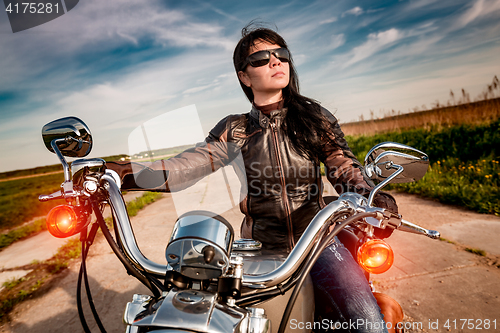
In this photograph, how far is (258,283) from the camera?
0.83m

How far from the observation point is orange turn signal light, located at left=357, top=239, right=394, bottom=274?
2.82 feet

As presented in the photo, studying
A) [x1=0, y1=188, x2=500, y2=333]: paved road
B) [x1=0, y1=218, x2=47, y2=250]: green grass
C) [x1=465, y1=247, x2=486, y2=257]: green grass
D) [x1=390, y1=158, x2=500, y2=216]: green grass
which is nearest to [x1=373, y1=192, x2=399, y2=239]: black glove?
[x1=0, y1=188, x2=500, y2=333]: paved road

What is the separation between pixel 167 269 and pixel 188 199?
36cm

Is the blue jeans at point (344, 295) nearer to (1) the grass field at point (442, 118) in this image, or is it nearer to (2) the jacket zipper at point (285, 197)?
(2) the jacket zipper at point (285, 197)

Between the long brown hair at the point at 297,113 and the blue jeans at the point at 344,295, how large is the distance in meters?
0.66

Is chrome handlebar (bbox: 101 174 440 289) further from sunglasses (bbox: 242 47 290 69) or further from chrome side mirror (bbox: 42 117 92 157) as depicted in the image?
sunglasses (bbox: 242 47 290 69)

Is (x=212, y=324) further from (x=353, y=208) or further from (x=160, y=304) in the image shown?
(x=353, y=208)

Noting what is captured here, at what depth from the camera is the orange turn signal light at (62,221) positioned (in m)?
0.91

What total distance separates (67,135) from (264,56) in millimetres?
1124

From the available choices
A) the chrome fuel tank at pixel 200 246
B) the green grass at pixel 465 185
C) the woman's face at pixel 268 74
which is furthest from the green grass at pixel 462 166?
the chrome fuel tank at pixel 200 246

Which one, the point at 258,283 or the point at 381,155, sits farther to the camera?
the point at 381,155

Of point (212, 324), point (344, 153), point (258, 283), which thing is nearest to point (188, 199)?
point (258, 283)

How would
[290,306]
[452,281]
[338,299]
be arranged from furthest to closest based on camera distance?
1. [452,281]
2. [338,299]
3. [290,306]

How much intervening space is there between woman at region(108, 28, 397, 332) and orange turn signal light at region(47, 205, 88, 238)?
49 centimetres
